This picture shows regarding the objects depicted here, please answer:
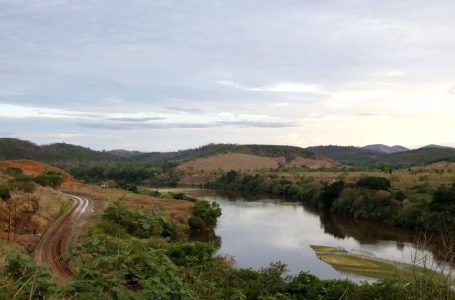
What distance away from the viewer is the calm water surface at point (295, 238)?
31453mm

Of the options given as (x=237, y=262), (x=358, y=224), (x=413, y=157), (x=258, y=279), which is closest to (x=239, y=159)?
(x=413, y=157)

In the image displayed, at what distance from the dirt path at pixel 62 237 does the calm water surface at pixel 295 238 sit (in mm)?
10588

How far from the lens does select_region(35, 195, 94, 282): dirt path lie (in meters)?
17.9

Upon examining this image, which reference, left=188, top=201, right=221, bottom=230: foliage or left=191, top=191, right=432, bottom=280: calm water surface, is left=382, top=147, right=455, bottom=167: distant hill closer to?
left=191, top=191, right=432, bottom=280: calm water surface

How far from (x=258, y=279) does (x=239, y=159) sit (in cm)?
Answer: 12274

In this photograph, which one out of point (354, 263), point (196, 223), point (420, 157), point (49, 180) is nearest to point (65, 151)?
point (49, 180)

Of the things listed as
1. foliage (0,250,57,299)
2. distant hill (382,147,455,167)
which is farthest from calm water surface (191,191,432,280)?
distant hill (382,147,455,167)

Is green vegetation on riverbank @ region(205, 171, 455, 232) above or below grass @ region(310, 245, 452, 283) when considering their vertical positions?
above

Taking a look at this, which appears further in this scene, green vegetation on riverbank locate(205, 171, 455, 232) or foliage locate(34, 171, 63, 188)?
foliage locate(34, 171, 63, 188)

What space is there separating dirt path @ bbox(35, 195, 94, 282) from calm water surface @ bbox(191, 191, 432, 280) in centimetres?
1059

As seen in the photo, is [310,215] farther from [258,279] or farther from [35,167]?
[35,167]

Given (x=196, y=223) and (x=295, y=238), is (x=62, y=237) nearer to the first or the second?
Result: (x=196, y=223)

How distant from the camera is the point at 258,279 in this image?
20.6 meters

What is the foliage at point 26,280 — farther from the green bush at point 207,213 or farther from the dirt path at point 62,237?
the green bush at point 207,213
